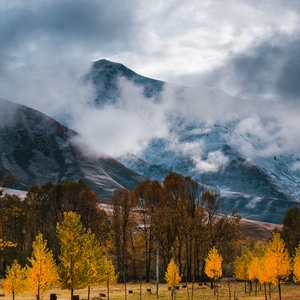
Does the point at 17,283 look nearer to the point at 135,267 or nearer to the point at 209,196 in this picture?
the point at 135,267

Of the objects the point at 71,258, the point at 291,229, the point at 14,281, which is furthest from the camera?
the point at 291,229

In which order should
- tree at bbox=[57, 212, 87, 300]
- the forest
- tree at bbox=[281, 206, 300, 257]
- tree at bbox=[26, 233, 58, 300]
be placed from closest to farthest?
tree at bbox=[26, 233, 58, 300] < tree at bbox=[57, 212, 87, 300] < the forest < tree at bbox=[281, 206, 300, 257]

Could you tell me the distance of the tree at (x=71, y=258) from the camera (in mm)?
49312

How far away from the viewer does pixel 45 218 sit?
104125mm

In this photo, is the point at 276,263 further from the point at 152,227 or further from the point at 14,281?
the point at 152,227

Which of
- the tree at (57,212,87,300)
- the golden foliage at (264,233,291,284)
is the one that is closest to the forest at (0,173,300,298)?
the golden foliage at (264,233,291,284)

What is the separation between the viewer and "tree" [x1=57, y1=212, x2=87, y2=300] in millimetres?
49312

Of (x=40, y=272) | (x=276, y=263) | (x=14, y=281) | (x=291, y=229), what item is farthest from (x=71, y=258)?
(x=291, y=229)

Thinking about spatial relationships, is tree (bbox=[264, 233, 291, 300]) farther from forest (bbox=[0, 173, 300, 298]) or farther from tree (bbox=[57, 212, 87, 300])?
forest (bbox=[0, 173, 300, 298])

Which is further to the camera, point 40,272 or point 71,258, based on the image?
point 71,258

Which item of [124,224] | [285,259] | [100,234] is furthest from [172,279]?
[100,234]

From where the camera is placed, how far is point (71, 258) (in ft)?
163

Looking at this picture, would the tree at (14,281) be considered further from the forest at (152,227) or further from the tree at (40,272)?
the forest at (152,227)

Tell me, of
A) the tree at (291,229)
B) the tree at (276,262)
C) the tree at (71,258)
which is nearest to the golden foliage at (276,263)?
the tree at (276,262)
